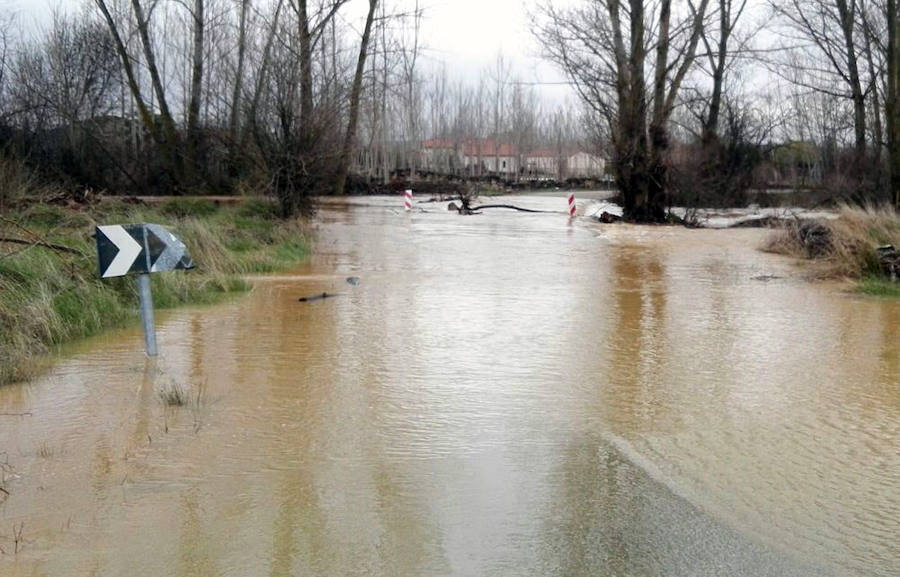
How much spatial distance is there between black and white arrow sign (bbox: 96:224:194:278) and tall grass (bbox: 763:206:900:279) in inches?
410

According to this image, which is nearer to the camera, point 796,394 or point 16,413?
point 16,413

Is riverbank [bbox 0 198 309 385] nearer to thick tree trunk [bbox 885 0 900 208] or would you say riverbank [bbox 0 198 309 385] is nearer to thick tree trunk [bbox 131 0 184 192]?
thick tree trunk [bbox 885 0 900 208]

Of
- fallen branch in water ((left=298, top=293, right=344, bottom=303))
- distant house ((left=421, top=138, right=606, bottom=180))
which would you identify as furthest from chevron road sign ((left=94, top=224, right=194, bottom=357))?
distant house ((left=421, top=138, right=606, bottom=180))

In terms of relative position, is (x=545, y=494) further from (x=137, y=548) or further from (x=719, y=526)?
(x=137, y=548)

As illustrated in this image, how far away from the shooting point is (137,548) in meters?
4.36

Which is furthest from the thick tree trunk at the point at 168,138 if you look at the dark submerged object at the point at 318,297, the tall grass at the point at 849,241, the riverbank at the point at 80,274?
the dark submerged object at the point at 318,297

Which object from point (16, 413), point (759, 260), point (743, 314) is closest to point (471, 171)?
point (759, 260)

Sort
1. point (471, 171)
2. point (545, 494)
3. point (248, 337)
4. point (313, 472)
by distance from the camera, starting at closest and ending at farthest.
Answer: point (545, 494)
point (313, 472)
point (248, 337)
point (471, 171)

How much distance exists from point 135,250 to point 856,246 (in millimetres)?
11111

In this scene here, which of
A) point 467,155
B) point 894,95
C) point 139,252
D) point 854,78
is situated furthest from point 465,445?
point 467,155

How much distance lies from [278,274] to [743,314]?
714 centimetres

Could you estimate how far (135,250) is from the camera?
314 inches

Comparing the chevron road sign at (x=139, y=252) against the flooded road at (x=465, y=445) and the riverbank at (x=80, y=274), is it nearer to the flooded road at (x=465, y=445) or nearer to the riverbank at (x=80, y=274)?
the flooded road at (x=465, y=445)

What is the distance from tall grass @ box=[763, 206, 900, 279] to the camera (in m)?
14.5
